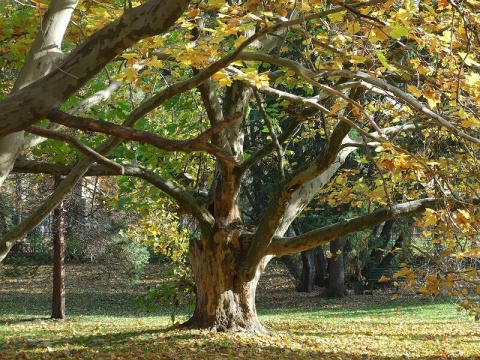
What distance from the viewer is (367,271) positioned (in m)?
25.0

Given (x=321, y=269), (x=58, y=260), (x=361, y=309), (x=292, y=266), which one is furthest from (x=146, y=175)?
(x=321, y=269)

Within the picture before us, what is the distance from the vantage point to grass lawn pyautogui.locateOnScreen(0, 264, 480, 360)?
887 cm

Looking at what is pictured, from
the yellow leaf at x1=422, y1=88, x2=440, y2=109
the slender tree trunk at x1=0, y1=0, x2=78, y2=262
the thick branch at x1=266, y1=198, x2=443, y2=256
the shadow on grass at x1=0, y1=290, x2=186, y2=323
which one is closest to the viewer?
the slender tree trunk at x1=0, y1=0, x2=78, y2=262

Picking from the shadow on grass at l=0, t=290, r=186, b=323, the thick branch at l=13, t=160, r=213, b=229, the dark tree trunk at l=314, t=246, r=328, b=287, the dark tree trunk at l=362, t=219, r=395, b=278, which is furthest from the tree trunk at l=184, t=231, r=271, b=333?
the dark tree trunk at l=314, t=246, r=328, b=287

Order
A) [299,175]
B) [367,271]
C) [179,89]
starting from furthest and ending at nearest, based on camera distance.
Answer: [367,271] → [299,175] → [179,89]

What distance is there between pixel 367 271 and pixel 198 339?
16718 millimetres

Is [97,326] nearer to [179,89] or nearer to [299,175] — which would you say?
[299,175]

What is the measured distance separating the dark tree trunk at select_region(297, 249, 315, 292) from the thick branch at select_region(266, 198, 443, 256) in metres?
15.3

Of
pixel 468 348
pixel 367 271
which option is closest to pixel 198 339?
pixel 468 348

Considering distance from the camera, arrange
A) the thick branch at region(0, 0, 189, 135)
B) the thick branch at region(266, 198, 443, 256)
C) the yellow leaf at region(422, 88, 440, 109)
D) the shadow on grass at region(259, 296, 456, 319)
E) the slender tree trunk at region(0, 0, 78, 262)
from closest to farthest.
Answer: the thick branch at region(0, 0, 189, 135)
the slender tree trunk at region(0, 0, 78, 262)
the yellow leaf at region(422, 88, 440, 109)
the thick branch at region(266, 198, 443, 256)
the shadow on grass at region(259, 296, 456, 319)

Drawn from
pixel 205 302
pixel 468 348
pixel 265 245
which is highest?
pixel 265 245

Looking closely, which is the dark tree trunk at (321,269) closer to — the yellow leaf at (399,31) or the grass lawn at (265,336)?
the grass lawn at (265,336)

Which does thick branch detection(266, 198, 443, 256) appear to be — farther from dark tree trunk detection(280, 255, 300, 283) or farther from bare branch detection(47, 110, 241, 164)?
dark tree trunk detection(280, 255, 300, 283)

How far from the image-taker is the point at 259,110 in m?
8.56
